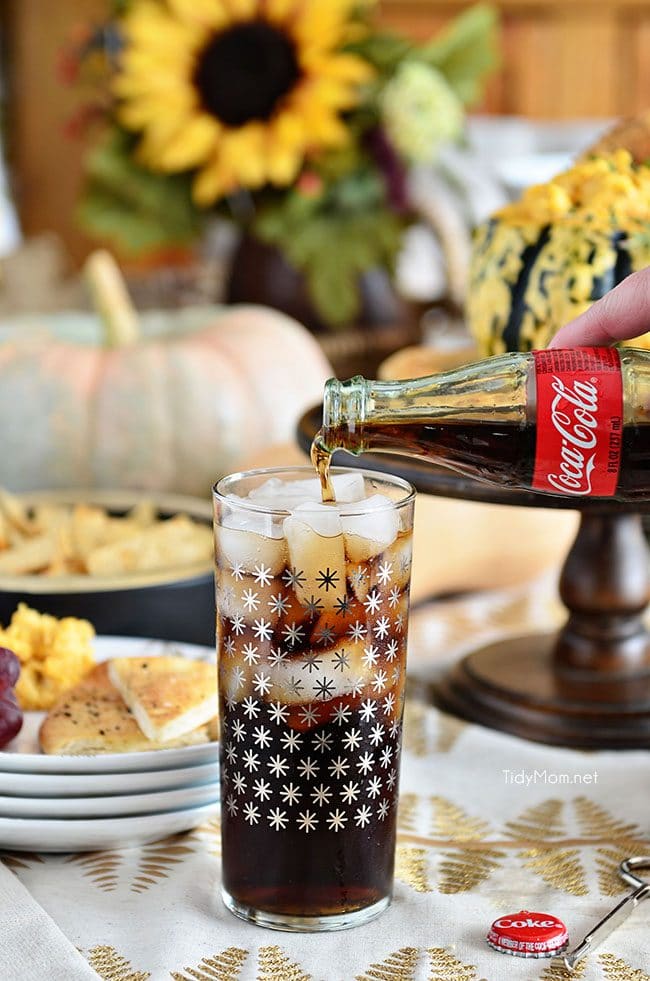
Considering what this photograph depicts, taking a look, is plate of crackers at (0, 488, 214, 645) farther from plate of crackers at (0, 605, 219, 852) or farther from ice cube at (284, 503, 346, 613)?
ice cube at (284, 503, 346, 613)

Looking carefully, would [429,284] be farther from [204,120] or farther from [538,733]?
[538,733]

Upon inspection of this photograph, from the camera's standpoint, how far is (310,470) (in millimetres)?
772

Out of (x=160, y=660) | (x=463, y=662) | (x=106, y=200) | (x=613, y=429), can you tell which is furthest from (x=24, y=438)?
(x=613, y=429)

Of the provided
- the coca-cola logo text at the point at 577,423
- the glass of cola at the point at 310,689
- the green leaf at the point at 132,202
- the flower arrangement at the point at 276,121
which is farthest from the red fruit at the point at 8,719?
the green leaf at the point at 132,202

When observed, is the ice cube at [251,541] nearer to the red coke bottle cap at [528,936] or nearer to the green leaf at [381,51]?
the red coke bottle cap at [528,936]

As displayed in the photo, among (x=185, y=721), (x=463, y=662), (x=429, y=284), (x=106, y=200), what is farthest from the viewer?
(x=429, y=284)

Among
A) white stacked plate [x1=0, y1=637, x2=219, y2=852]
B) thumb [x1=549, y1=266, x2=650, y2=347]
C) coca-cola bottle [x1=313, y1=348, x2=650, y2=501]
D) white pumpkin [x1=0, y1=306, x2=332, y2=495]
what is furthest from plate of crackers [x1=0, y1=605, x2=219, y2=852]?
white pumpkin [x1=0, y1=306, x2=332, y2=495]

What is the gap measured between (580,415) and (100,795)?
360 mm

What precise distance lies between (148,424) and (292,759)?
1.01 metres

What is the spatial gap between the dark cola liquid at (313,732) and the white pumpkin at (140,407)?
0.97 m

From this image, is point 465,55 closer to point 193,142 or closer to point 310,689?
point 193,142

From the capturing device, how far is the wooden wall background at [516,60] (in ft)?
13.4

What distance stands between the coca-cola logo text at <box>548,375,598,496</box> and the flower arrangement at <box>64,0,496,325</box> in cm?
106

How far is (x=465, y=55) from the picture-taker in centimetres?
187
